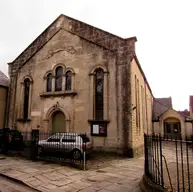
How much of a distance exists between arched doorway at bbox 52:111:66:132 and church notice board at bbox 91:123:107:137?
2.81 m

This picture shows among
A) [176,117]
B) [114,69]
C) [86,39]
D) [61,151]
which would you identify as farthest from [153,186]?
[176,117]

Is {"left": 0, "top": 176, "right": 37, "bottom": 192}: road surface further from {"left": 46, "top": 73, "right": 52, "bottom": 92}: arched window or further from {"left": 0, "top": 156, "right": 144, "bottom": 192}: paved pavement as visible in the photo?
{"left": 46, "top": 73, "right": 52, "bottom": 92}: arched window

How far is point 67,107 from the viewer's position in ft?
43.6

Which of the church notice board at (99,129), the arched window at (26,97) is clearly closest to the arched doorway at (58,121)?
the church notice board at (99,129)

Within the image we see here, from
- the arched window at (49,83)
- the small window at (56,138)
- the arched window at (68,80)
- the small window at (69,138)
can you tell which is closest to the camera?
the small window at (69,138)

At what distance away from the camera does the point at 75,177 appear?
21.9 feet

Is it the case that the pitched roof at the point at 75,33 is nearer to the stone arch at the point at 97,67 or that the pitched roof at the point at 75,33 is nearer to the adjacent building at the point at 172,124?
the stone arch at the point at 97,67

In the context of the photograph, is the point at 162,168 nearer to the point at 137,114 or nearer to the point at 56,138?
the point at 56,138

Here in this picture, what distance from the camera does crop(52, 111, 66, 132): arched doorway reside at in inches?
539

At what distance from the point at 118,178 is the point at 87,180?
1195mm

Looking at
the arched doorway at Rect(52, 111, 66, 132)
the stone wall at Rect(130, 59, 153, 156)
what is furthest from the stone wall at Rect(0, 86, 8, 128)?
the stone wall at Rect(130, 59, 153, 156)

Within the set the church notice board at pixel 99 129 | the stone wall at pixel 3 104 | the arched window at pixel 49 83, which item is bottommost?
the church notice board at pixel 99 129

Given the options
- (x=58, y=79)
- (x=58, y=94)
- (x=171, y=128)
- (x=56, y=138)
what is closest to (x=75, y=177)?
(x=56, y=138)

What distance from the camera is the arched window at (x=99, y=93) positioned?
1232cm
